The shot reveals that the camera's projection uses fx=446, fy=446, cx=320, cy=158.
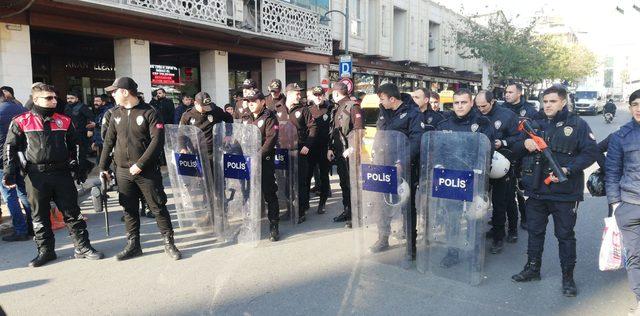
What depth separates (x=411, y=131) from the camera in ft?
14.8

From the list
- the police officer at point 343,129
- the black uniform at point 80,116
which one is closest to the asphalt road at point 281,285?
the police officer at point 343,129

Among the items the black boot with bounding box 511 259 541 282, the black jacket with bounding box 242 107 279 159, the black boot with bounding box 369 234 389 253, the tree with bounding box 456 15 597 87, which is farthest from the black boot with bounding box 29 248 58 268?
the tree with bounding box 456 15 597 87

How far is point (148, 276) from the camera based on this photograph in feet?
14.2

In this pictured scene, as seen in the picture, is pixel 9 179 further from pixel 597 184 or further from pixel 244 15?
pixel 244 15

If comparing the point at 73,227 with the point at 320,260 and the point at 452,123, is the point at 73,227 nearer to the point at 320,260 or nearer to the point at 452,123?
the point at 320,260

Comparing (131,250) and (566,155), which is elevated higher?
(566,155)

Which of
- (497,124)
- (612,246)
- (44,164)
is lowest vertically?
(612,246)

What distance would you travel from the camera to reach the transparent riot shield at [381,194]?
429 centimetres

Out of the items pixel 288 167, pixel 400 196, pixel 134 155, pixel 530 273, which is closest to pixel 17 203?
pixel 134 155

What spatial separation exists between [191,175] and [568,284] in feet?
13.7

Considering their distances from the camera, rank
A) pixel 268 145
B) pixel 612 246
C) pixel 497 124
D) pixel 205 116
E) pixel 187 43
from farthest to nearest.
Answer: pixel 187 43 → pixel 205 116 → pixel 268 145 → pixel 497 124 → pixel 612 246

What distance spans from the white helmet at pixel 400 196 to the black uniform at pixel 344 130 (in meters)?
1.68

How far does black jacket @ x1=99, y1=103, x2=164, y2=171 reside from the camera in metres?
4.61

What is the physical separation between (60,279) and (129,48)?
28.7ft
